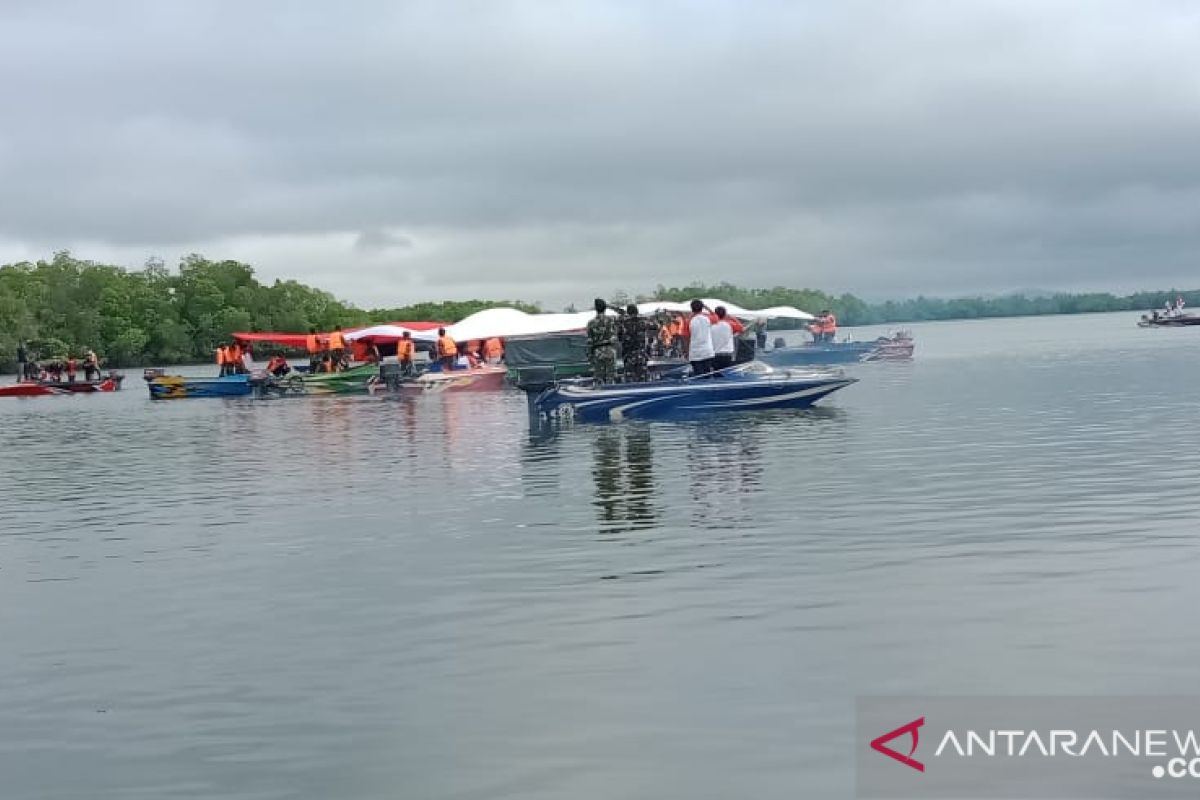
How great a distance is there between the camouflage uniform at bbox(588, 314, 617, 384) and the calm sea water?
745 cm

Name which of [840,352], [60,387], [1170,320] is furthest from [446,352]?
[1170,320]

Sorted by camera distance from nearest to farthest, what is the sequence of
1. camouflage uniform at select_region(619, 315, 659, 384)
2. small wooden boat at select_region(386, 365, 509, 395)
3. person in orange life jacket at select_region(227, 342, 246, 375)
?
1. camouflage uniform at select_region(619, 315, 659, 384)
2. small wooden boat at select_region(386, 365, 509, 395)
3. person in orange life jacket at select_region(227, 342, 246, 375)

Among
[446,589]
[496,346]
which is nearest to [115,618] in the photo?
[446,589]

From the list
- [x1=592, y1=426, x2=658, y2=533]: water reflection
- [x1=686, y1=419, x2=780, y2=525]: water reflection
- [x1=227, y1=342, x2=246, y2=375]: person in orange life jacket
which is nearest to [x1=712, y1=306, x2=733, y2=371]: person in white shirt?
[x1=686, y1=419, x2=780, y2=525]: water reflection

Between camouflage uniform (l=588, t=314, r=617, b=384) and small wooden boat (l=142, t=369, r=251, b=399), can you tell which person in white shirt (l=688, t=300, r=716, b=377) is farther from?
small wooden boat (l=142, t=369, r=251, b=399)

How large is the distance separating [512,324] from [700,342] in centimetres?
2498

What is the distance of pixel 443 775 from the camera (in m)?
7.21

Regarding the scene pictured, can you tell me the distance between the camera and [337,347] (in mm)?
54219

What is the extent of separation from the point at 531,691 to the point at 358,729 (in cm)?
116

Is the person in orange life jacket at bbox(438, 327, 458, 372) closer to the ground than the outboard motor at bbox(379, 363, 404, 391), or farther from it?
farther from it

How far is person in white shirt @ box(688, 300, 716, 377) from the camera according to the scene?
29328 mm

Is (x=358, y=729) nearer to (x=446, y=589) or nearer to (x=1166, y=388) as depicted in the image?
(x=446, y=589)

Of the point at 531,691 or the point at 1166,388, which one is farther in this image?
the point at 1166,388

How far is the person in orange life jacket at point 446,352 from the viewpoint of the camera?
5084 cm
